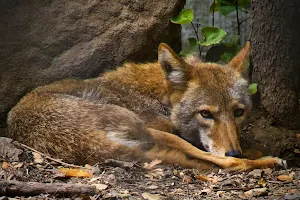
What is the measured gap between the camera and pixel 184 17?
6.79 m

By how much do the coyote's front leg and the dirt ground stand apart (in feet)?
0.30

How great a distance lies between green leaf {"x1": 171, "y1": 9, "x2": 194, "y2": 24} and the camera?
6738 mm

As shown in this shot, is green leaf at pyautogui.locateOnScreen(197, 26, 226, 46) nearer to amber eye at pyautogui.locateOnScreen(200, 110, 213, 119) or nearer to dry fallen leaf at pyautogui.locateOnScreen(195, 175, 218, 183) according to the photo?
amber eye at pyautogui.locateOnScreen(200, 110, 213, 119)

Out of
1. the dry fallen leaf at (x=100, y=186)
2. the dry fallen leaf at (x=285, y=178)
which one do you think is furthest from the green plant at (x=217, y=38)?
the dry fallen leaf at (x=100, y=186)

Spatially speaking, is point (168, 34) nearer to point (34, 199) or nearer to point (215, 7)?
point (215, 7)

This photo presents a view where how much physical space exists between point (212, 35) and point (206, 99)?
1282mm

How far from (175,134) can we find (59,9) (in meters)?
2.17

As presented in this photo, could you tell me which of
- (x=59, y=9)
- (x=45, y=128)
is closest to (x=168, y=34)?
(x=59, y=9)

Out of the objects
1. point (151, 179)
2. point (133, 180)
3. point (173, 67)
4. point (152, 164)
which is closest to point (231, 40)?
point (173, 67)

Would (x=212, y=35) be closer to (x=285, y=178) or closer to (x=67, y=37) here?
(x=67, y=37)

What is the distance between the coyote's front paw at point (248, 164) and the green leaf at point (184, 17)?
2.13m

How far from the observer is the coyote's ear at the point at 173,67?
5961 millimetres

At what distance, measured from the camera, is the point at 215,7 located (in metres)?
7.45

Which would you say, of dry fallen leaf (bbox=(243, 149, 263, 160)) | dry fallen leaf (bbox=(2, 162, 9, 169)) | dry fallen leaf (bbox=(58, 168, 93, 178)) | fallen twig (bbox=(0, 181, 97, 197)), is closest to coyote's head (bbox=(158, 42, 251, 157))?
dry fallen leaf (bbox=(243, 149, 263, 160))
